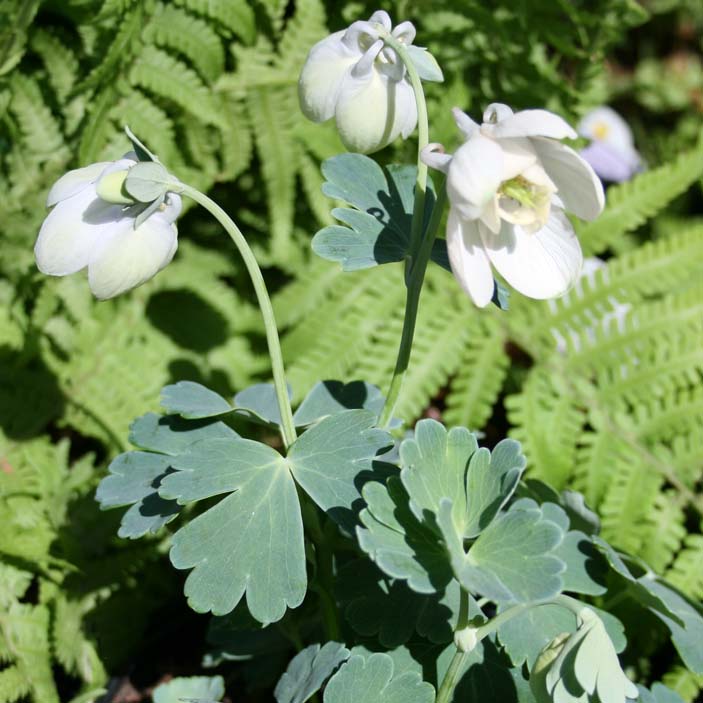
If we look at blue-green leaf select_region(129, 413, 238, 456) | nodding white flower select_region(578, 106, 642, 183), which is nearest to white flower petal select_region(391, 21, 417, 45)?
blue-green leaf select_region(129, 413, 238, 456)

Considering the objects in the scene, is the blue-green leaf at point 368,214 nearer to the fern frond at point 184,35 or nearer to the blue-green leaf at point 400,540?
the blue-green leaf at point 400,540

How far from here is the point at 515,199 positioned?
0.98 m

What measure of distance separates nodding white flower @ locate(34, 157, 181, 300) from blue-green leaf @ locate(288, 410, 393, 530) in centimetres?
32

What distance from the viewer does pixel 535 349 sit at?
6.98 ft

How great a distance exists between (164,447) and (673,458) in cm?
129

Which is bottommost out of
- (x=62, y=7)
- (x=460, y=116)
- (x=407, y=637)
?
(x=407, y=637)

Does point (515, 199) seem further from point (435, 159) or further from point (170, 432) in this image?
point (170, 432)

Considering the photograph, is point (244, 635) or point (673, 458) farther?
point (673, 458)

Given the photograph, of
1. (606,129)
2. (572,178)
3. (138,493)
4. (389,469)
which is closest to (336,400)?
(389,469)

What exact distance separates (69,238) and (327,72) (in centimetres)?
39

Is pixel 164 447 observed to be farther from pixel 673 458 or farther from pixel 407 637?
pixel 673 458

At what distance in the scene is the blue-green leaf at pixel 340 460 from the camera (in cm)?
107

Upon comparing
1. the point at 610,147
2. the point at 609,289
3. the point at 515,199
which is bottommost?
the point at 610,147

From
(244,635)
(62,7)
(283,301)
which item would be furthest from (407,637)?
(62,7)
